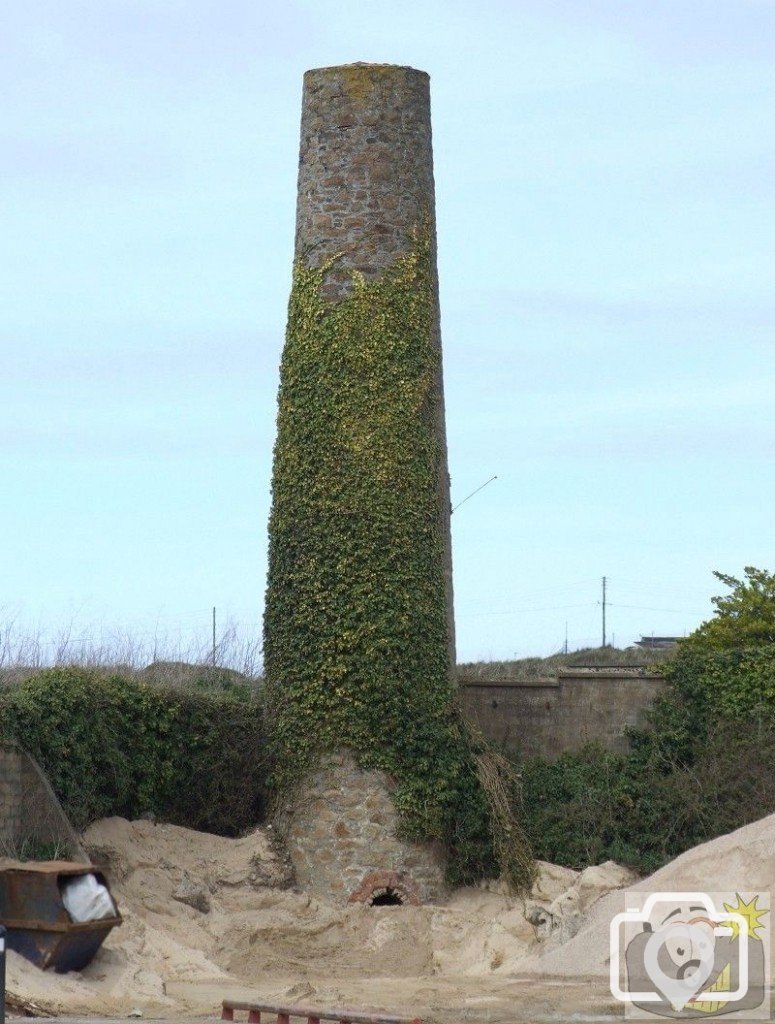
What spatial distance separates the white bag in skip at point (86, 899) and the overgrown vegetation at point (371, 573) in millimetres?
4841

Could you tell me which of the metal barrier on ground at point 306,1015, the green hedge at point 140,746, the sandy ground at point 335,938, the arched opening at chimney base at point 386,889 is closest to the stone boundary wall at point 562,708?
the sandy ground at point 335,938

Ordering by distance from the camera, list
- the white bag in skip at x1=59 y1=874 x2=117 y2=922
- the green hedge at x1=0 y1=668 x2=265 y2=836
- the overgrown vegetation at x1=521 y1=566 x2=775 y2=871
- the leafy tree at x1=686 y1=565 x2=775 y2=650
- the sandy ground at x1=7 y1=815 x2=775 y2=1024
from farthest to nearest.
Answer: the leafy tree at x1=686 y1=565 x2=775 y2=650, the overgrown vegetation at x1=521 y1=566 x2=775 y2=871, the green hedge at x1=0 y1=668 x2=265 y2=836, the sandy ground at x1=7 y1=815 x2=775 y2=1024, the white bag in skip at x1=59 y1=874 x2=117 y2=922

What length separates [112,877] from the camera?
62.5 ft

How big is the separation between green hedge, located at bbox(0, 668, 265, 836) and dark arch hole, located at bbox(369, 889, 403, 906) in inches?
75.7

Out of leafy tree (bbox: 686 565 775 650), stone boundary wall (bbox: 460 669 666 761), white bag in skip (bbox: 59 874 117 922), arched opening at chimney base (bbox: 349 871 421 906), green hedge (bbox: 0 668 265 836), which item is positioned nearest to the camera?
white bag in skip (bbox: 59 874 117 922)

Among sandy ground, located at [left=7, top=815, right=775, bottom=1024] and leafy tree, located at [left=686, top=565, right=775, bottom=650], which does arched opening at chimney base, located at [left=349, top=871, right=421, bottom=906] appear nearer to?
sandy ground, located at [left=7, top=815, right=775, bottom=1024]

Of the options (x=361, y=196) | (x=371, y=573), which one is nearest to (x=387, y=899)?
(x=371, y=573)

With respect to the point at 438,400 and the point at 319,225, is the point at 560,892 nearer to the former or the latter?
the point at 438,400

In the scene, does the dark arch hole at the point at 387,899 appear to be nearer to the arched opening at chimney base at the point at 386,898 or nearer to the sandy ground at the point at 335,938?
the arched opening at chimney base at the point at 386,898

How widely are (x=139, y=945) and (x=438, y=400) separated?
7721mm

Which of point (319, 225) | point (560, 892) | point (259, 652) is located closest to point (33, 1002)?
point (560, 892)

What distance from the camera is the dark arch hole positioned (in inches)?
805

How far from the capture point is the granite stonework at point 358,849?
67.0 ft

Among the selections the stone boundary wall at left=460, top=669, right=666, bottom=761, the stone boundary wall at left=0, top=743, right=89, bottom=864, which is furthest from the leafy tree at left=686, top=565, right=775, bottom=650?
the stone boundary wall at left=0, top=743, right=89, bottom=864
